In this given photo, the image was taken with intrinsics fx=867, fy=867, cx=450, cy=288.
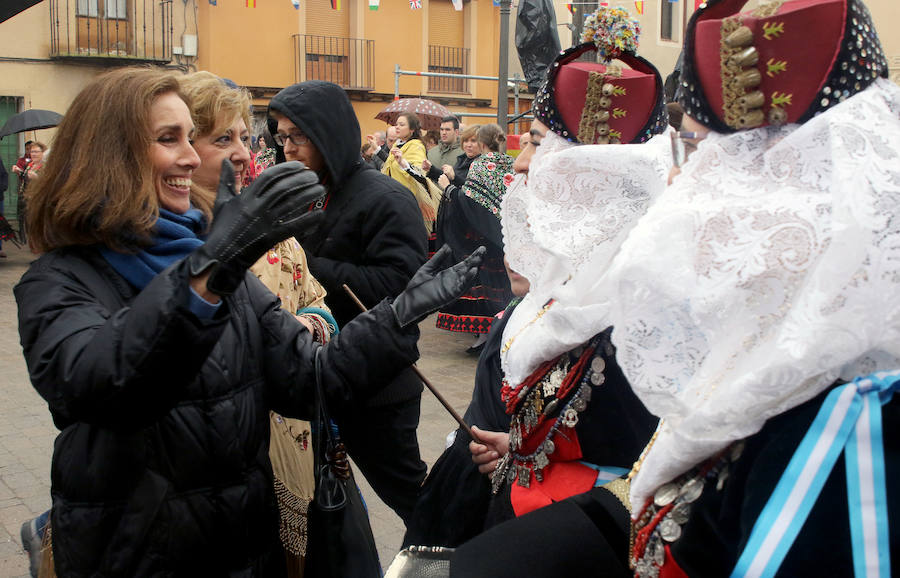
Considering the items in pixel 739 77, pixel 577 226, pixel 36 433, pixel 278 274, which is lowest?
pixel 36 433

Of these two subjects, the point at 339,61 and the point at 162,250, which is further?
the point at 339,61

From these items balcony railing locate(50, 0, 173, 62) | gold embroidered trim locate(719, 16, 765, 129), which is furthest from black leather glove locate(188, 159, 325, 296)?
balcony railing locate(50, 0, 173, 62)

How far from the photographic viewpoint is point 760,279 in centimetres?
116

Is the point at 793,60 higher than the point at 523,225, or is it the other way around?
the point at 793,60

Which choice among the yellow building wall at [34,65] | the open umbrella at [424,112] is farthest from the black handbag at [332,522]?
the yellow building wall at [34,65]

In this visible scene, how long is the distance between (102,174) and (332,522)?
0.97 meters

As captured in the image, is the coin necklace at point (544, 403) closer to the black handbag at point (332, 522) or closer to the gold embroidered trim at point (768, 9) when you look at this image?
the black handbag at point (332, 522)

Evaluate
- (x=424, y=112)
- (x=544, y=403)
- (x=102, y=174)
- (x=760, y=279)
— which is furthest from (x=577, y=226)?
(x=424, y=112)

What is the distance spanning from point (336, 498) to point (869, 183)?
1.45m

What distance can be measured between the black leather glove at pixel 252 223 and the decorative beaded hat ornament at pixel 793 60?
86cm

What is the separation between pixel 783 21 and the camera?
1.26 metres

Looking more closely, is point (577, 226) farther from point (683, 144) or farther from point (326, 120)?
point (326, 120)

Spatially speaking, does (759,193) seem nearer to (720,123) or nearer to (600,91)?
(720,123)

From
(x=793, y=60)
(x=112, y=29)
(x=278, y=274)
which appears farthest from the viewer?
(x=112, y=29)
